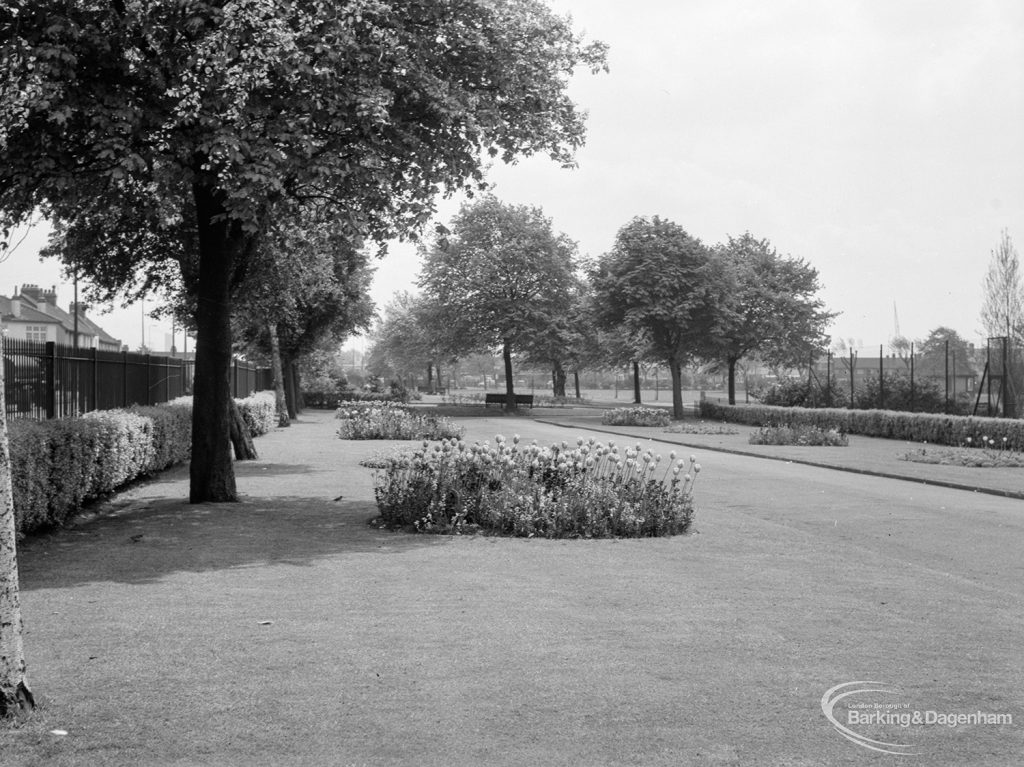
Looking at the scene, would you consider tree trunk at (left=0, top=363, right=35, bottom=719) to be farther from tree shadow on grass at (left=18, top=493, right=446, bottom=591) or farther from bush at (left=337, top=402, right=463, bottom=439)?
bush at (left=337, top=402, right=463, bottom=439)

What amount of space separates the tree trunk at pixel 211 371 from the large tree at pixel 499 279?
42.5m

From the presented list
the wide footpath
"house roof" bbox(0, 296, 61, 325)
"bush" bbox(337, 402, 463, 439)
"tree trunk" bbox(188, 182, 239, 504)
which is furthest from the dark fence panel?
"house roof" bbox(0, 296, 61, 325)

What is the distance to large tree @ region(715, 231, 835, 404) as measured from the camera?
5350cm

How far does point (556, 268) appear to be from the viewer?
5766 centimetres

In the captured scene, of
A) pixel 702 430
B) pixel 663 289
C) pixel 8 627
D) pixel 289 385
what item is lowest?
pixel 702 430

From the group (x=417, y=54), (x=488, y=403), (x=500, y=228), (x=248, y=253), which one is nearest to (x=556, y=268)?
(x=500, y=228)

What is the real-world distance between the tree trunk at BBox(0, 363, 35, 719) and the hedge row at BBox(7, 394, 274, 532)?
527cm

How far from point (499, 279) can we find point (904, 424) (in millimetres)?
30375

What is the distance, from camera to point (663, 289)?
4747 centimetres

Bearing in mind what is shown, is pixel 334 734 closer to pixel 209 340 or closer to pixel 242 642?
pixel 242 642

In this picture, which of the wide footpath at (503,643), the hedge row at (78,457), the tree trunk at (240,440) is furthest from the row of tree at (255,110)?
the tree trunk at (240,440)

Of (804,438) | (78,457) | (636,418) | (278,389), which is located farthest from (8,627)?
(636,418)

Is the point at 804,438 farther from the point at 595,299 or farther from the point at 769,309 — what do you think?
the point at 769,309

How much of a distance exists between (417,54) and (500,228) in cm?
4792
